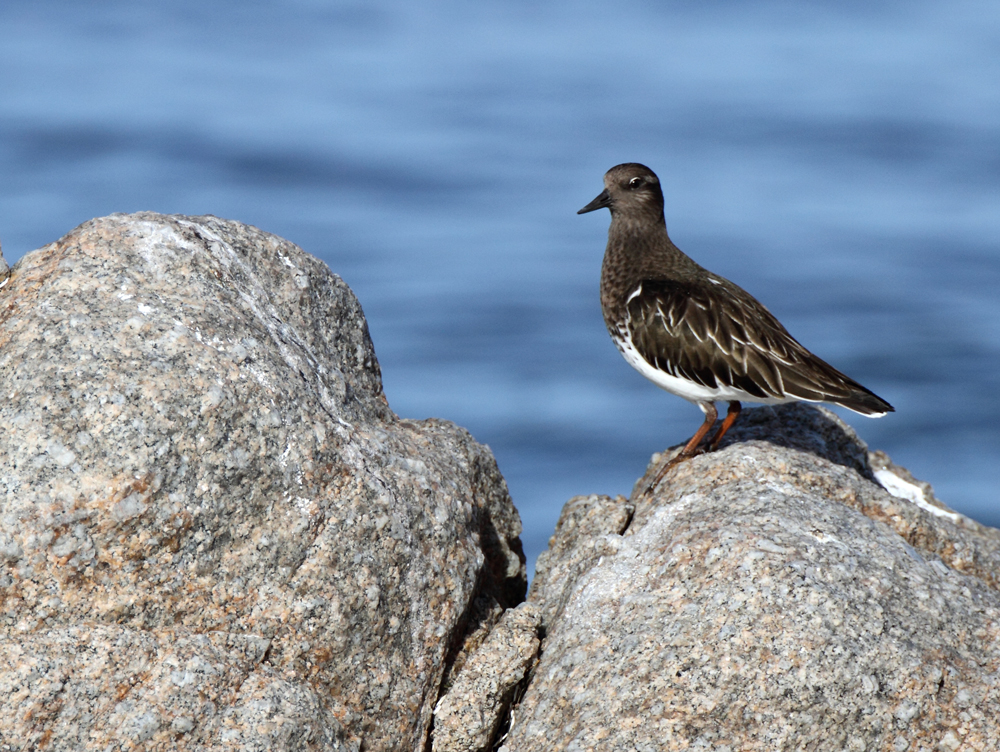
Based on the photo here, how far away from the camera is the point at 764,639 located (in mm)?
4199

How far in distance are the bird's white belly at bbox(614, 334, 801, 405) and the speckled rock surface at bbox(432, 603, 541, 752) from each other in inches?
Answer: 84.6

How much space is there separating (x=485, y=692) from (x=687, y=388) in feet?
8.44

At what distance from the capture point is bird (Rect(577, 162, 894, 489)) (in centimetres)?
608

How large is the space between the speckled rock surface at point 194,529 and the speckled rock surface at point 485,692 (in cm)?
11

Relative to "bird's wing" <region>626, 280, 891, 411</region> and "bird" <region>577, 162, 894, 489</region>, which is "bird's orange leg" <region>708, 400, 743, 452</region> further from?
"bird's wing" <region>626, 280, 891, 411</region>

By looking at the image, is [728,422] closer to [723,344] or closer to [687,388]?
[687,388]

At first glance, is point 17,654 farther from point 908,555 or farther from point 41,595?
point 908,555

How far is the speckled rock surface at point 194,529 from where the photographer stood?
12.6 feet

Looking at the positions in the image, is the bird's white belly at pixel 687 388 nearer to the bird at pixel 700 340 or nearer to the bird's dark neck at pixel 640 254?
the bird at pixel 700 340

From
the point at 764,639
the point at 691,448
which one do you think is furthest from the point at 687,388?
the point at 764,639

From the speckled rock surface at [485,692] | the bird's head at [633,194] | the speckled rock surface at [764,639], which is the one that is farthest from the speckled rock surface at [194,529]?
the bird's head at [633,194]

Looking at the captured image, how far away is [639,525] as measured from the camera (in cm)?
524

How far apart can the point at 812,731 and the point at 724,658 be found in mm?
421

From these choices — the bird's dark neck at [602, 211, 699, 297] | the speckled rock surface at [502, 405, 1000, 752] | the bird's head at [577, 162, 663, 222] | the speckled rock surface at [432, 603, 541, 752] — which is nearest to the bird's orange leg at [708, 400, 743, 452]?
the bird's dark neck at [602, 211, 699, 297]
